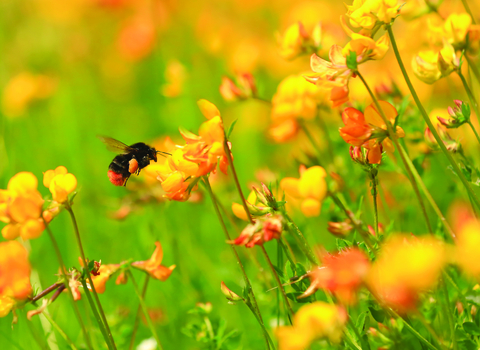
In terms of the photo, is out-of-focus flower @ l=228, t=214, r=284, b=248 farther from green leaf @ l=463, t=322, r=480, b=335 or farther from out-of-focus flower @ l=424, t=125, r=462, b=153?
out-of-focus flower @ l=424, t=125, r=462, b=153

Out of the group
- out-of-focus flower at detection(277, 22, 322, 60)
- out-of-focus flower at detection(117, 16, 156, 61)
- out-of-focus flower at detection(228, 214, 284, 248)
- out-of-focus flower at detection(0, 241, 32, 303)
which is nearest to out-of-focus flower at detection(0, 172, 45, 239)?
out-of-focus flower at detection(0, 241, 32, 303)

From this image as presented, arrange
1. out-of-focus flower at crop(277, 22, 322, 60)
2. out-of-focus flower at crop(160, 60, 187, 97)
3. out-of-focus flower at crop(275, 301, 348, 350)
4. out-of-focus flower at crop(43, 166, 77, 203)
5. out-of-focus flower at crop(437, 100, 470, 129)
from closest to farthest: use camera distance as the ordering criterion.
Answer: out-of-focus flower at crop(275, 301, 348, 350), out-of-focus flower at crop(43, 166, 77, 203), out-of-focus flower at crop(437, 100, 470, 129), out-of-focus flower at crop(277, 22, 322, 60), out-of-focus flower at crop(160, 60, 187, 97)

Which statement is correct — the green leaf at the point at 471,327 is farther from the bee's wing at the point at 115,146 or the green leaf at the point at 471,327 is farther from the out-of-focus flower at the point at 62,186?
the bee's wing at the point at 115,146

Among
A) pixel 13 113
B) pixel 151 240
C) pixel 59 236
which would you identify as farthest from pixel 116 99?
pixel 151 240

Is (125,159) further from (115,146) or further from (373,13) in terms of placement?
(373,13)

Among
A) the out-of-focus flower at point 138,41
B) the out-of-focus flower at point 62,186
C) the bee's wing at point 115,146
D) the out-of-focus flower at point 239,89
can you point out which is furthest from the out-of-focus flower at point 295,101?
the out-of-focus flower at point 138,41

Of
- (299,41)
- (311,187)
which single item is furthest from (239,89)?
(311,187)

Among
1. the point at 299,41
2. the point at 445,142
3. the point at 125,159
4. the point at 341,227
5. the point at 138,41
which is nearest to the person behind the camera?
the point at 341,227

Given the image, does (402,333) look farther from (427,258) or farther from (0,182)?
(0,182)
